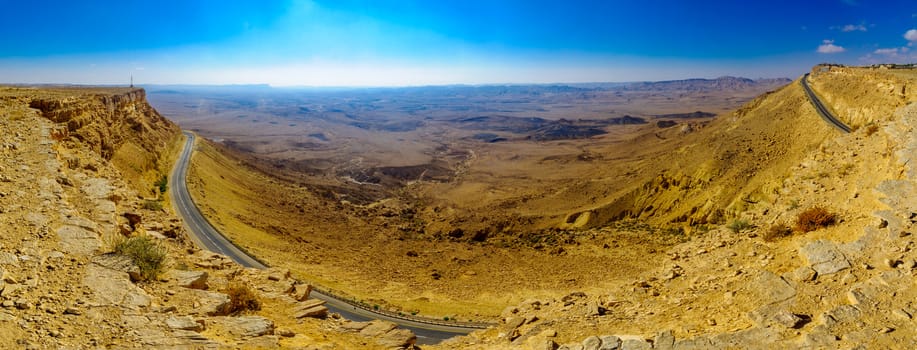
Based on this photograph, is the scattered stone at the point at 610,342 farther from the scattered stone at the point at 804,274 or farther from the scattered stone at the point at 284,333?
the scattered stone at the point at 284,333

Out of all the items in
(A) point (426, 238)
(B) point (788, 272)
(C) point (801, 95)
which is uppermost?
(C) point (801, 95)

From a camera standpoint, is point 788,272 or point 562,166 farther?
point 562,166

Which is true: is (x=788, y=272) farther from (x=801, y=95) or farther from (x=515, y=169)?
(x=515, y=169)

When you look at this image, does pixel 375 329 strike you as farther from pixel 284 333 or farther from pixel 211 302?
pixel 211 302

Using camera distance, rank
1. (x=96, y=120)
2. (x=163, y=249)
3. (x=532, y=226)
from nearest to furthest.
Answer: (x=163, y=249) → (x=96, y=120) → (x=532, y=226)

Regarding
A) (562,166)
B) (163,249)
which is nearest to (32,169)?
(163,249)
